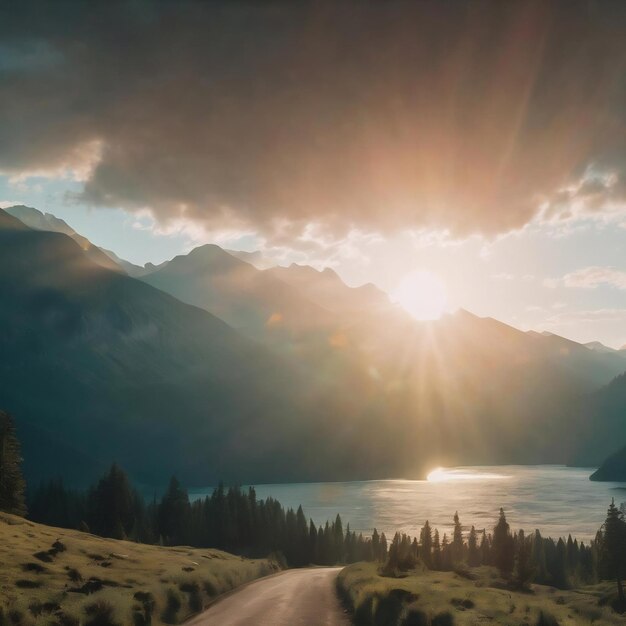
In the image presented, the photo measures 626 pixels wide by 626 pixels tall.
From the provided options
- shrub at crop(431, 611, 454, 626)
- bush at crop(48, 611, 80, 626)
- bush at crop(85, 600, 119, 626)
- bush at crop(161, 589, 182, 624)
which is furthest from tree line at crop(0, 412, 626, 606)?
bush at crop(48, 611, 80, 626)

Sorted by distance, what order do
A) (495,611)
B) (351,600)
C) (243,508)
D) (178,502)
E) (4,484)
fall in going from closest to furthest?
(495,611), (351,600), (4,484), (178,502), (243,508)

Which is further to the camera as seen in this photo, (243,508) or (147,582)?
(243,508)

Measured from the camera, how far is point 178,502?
17312 cm

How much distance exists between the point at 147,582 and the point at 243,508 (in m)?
148

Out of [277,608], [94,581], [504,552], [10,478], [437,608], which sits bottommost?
[504,552]

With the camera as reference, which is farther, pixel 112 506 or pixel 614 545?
pixel 112 506

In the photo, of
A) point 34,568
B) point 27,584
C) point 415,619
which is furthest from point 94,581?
point 415,619

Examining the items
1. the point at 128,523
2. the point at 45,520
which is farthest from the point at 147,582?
the point at 45,520

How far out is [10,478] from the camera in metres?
103

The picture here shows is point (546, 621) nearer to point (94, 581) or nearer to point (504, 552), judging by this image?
point (94, 581)

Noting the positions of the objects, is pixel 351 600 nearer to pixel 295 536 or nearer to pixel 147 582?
pixel 147 582

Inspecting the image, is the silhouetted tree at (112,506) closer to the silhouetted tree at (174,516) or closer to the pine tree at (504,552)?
the silhouetted tree at (174,516)

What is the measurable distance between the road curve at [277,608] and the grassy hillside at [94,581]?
6.40ft

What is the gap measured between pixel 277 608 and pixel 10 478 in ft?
262
